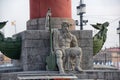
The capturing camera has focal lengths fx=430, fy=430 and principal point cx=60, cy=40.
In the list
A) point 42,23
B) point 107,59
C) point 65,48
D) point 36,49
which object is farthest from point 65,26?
point 107,59

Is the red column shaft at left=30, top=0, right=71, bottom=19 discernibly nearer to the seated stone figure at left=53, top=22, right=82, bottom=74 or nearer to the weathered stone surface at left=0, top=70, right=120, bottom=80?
the seated stone figure at left=53, top=22, right=82, bottom=74

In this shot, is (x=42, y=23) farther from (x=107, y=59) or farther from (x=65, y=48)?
(x=107, y=59)

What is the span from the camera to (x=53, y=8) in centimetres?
1429

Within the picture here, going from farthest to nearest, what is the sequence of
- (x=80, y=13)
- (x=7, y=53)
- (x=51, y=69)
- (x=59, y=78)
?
(x=80, y=13), (x=7, y=53), (x=51, y=69), (x=59, y=78)

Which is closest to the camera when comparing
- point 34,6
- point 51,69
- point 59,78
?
point 59,78

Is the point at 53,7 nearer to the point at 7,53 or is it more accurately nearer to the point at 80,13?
the point at 7,53

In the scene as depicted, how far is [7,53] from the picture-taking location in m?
13.7

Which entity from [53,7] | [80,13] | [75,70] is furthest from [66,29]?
[80,13]

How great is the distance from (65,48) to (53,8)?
2441mm

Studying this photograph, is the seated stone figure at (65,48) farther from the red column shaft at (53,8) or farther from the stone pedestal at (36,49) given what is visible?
the red column shaft at (53,8)

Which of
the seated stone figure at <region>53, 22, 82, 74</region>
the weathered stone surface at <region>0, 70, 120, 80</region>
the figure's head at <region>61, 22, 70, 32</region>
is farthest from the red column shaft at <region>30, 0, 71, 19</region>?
the weathered stone surface at <region>0, 70, 120, 80</region>

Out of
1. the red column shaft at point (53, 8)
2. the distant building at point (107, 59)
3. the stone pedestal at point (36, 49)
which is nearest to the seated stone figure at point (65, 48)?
the stone pedestal at point (36, 49)

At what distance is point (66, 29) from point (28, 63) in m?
1.58

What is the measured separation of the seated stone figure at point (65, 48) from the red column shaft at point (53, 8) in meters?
1.84
